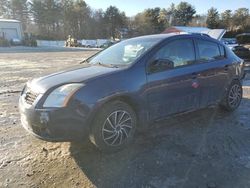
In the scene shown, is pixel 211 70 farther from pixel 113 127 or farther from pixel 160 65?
pixel 113 127

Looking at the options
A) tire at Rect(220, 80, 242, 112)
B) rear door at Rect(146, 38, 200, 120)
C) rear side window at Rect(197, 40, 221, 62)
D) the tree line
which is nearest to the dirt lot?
rear door at Rect(146, 38, 200, 120)

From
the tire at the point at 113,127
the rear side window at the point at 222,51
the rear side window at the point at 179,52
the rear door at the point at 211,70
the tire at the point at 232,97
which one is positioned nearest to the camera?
the tire at the point at 113,127

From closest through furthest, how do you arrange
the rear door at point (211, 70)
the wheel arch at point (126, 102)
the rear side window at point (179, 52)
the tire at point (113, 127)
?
1. the wheel arch at point (126, 102)
2. the tire at point (113, 127)
3. the rear side window at point (179, 52)
4. the rear door at point (211, 70)

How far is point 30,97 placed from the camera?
389 cm

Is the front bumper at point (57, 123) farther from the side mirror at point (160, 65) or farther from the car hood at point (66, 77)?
the side mirror at point (160, 65)

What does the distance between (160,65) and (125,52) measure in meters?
0.69

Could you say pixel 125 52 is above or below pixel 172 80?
above

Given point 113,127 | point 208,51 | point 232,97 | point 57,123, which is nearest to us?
point 57,123

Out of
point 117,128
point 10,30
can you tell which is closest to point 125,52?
point 117,128

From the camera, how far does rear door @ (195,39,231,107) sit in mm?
5109

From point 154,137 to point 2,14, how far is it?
76492 mm

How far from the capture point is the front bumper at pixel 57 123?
11.7ft

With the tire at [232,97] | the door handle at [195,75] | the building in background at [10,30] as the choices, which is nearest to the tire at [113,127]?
the door handle at [195,75]

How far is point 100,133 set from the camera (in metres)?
3.82
